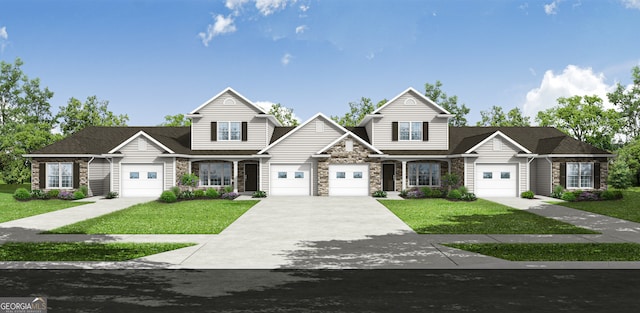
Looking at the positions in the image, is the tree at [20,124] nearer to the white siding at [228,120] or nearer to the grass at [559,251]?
the white siding at [228,120]

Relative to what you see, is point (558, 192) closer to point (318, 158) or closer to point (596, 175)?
point (596, 175)

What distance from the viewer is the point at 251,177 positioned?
36.7 m

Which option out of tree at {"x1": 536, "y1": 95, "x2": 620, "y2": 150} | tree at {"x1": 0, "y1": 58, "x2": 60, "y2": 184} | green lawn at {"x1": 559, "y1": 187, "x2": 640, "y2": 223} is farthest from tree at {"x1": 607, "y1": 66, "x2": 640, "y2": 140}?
A: tree at {"x1": 0, "y1": 58, "x2": 60, "y2": 184}

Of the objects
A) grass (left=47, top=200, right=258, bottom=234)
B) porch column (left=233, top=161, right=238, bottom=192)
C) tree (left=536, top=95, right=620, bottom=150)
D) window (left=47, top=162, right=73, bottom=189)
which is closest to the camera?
grass (left=47, top=200, right=258, bottom=234)

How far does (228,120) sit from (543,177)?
2352cm

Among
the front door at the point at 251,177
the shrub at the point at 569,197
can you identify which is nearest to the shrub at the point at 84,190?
the front door at the point at 251,177

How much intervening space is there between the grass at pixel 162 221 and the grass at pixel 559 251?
859cm

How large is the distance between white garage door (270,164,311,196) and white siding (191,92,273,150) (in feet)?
9.59

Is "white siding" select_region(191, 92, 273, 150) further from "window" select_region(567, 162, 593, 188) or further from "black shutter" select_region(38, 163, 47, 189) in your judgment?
"window" select_region(567, 162, 593, 188)

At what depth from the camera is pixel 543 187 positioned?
34.7m

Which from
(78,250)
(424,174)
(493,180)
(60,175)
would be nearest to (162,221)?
(78,250)

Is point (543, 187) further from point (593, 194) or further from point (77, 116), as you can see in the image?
point (77, 116)

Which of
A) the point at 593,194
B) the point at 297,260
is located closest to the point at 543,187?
the point at 593,194

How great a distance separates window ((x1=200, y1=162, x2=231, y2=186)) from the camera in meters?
35.6
